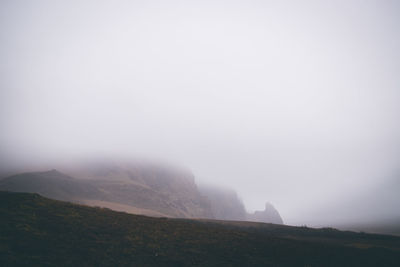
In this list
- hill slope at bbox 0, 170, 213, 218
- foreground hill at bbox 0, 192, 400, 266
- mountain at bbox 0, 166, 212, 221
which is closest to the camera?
foreground hill at bbox 0, 192, 400, 266

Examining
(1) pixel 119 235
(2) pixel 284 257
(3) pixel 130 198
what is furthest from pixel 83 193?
(2) pixel 284 257

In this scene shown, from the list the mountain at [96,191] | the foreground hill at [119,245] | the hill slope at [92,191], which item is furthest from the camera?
the mountain at [96,191]

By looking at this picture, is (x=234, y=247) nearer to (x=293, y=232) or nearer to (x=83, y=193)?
(x=293, y=232)

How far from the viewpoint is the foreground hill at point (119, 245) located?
65.9ft

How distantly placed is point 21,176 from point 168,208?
9708 centimetres

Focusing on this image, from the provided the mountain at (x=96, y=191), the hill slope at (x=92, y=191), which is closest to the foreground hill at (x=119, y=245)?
the mountain at (x=96, y=191)

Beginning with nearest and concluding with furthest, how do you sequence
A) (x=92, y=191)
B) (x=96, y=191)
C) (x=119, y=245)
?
(x=119, y=245)
(x=92, y=191)
(x=96, y=191)

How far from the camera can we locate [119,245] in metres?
24.1

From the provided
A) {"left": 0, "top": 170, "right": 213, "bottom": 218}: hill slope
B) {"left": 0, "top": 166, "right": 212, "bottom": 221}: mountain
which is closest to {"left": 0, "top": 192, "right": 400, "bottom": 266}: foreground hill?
{"left": 0, "top": 166, "right": 212, "bottom": 221}: mountain

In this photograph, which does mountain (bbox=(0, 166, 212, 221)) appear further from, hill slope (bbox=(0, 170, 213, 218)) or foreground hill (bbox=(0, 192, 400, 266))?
foreground hill (bbox=(0, 192, 400, 266))

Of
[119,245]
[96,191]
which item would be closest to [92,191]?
[96,191]

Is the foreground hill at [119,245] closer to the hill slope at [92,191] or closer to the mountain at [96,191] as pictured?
the mountain at [96,191]

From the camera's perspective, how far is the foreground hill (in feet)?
65.9

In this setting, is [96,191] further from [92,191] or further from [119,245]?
[119,245]
